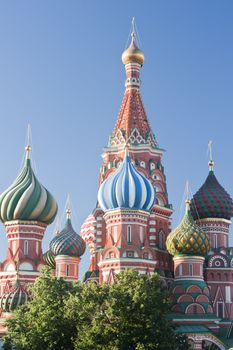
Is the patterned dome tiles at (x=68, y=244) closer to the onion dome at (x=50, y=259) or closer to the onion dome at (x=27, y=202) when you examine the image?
the onion dome at (x=27, y=202)

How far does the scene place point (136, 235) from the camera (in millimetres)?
42812

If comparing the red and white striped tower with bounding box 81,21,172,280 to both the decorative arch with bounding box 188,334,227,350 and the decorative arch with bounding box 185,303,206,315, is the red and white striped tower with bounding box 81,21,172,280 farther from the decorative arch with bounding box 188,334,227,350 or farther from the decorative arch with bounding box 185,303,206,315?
the decorative arch with bounding box 188,334,227,350

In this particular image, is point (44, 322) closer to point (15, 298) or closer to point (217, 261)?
point (15, 298)

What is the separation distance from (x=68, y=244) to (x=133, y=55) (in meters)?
13.1

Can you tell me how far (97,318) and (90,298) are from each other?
1.15 metres

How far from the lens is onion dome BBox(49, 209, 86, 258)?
156 feet

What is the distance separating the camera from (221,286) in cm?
4838

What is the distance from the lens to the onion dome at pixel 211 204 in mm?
50219

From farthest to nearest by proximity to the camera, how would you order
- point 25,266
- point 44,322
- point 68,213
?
point 68,213 < point 25,266 < point 44,322

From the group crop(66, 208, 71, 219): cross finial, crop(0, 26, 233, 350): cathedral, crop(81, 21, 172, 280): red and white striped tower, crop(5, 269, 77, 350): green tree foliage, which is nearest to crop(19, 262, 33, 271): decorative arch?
crop(0, 26, 233, 350): cathedral

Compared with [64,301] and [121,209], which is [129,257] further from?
[64,301]

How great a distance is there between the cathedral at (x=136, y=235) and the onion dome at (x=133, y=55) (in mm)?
65

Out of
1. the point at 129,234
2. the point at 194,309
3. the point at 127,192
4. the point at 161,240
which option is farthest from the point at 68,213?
the point at 194,309

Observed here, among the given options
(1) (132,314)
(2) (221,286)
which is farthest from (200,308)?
(1) (132,314)
